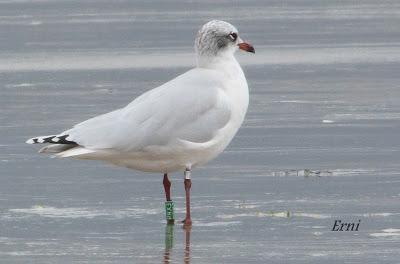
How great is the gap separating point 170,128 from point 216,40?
2.89 feet

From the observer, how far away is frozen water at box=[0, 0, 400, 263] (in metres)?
8.98

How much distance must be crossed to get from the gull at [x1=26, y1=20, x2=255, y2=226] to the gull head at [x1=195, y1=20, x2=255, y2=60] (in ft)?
0.50

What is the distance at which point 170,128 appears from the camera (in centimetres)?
1009

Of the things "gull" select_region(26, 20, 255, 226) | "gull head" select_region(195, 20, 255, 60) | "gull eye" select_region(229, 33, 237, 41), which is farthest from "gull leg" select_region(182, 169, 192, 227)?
"gull eye" select_region(229, 33, 237, 41)

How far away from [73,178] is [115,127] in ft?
5.26

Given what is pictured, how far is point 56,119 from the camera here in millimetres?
15133

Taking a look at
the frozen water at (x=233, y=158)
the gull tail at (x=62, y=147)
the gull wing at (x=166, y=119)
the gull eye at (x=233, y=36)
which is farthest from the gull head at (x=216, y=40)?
the gull tail at (x=62, y=147)

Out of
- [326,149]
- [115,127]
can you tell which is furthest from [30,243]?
[326,149]

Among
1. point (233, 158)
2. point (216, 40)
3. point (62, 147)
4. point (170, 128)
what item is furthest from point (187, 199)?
point (233, 158)

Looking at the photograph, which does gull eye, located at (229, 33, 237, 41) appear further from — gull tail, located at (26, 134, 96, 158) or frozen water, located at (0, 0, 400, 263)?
gull tail, located at (26, 134, 96, 158)

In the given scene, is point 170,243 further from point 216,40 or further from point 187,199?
point 216,40

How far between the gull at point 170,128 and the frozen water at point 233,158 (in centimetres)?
35

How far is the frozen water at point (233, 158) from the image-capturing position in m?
8.98

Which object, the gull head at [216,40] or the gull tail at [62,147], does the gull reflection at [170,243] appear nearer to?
the gull tail at [62,147]
